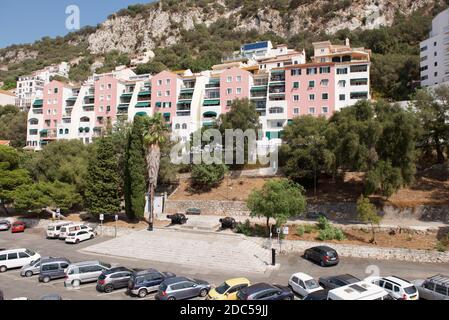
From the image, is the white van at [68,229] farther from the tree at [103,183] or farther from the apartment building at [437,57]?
the apartment building at [437,57]

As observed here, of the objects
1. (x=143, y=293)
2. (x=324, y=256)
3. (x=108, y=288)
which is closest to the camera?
(x=143, y=293)

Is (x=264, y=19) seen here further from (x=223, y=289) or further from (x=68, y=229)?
(x=223, y=289)

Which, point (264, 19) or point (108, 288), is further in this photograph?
point (264, 19)

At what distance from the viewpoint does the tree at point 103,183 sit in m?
41.6

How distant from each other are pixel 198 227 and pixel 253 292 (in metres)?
22.0

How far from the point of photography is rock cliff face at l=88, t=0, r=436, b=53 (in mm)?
137875

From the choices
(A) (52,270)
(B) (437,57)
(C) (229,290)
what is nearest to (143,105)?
(A) (52,270)

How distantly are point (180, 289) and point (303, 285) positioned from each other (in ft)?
24.0

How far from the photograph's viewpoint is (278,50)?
371ft

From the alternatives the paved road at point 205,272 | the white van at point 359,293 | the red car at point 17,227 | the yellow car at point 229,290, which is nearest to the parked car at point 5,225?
the red car at point 17,227

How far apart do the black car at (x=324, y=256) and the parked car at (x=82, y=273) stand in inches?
651

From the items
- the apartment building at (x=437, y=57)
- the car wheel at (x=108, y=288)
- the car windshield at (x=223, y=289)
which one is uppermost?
the apartment building at (x=437, y=57)

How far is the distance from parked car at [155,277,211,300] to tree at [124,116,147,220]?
72.8ft

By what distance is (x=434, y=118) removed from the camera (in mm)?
45312
